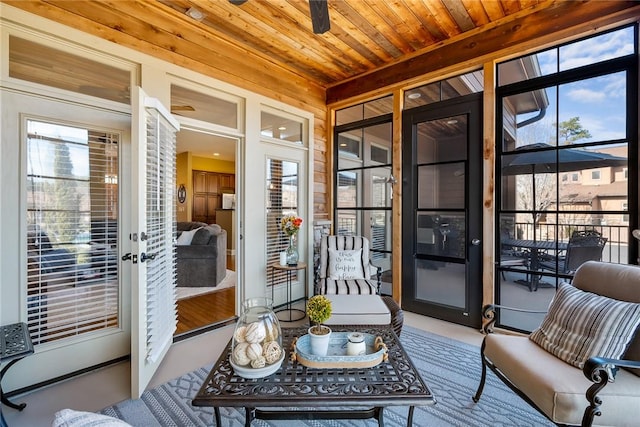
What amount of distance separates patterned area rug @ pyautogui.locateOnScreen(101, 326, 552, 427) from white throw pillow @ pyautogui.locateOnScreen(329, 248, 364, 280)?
1.27m

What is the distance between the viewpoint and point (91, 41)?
238 cm

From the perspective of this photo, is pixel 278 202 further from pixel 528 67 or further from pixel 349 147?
pixel 528 67

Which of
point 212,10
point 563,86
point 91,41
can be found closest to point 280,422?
point 91,41

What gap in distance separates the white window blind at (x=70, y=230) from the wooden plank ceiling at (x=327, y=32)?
37.0 inches

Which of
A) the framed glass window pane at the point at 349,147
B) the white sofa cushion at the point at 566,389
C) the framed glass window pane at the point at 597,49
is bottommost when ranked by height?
the white sofa cushion at the point at 566,389

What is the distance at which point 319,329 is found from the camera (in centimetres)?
173

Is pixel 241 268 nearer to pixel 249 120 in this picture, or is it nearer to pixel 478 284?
pixel 249 120

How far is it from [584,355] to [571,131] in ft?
6.77

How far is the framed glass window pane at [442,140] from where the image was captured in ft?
11.0

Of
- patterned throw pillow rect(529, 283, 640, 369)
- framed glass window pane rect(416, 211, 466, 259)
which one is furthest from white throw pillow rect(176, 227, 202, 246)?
patterned throw pillow rect(529, 283, 640, 369)

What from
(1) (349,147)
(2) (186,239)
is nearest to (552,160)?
(1) (349,147)

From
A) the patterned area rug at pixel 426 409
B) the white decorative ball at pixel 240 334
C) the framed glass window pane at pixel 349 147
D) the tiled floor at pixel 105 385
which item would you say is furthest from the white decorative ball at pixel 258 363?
the framed glass window pane at pixel 349 147

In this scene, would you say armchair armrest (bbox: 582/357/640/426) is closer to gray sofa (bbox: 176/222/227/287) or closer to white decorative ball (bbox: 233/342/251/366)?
white decorative ball (bbox: 233/342/251/366)

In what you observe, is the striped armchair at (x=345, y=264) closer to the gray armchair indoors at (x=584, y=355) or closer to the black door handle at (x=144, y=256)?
the gray armchair indoors at (x=584, y=355)
